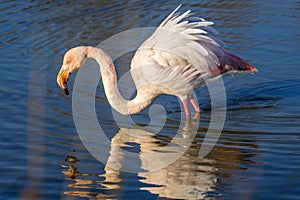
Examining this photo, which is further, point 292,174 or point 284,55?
point 284,55

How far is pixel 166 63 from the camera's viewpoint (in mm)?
7508

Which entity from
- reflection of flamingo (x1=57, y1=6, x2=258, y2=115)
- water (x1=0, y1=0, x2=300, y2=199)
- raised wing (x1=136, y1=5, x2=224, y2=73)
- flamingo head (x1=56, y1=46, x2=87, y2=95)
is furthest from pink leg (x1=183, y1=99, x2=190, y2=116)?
flamingo head (x1=56, y1=46, x2=87, y2=95)

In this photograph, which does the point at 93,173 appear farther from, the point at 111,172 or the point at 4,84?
the point at 4,84

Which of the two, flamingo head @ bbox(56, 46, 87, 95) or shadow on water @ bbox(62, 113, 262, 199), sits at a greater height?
flamingo head @ bbox(56, 46, 87, 95)

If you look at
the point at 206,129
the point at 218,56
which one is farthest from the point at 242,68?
→ the point at 206,129

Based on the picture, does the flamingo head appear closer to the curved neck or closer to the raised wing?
the curved neck

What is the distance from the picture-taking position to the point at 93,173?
20.3ft

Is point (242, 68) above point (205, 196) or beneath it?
above

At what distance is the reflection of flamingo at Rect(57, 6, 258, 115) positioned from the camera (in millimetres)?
7426

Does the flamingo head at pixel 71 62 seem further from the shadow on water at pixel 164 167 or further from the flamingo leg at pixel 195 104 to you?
the flamingo leg at pixel 195 104

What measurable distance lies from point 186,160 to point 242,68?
6.27 feet

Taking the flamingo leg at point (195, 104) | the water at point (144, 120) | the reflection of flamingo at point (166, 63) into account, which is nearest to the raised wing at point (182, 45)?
the reflection of flamingo at point (166, 63)

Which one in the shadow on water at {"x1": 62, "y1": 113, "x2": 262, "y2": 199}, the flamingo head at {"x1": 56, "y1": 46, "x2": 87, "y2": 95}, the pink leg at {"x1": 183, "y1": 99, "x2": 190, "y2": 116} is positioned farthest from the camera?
the pink leg at {"x1": 183, "y1": 99, "x2": 190, "y2": 116}

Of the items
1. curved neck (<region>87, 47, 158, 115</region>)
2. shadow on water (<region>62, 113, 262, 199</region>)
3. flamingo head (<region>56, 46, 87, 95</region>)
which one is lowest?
shadow on water (<region>62, 113, 262, 199</region>)
